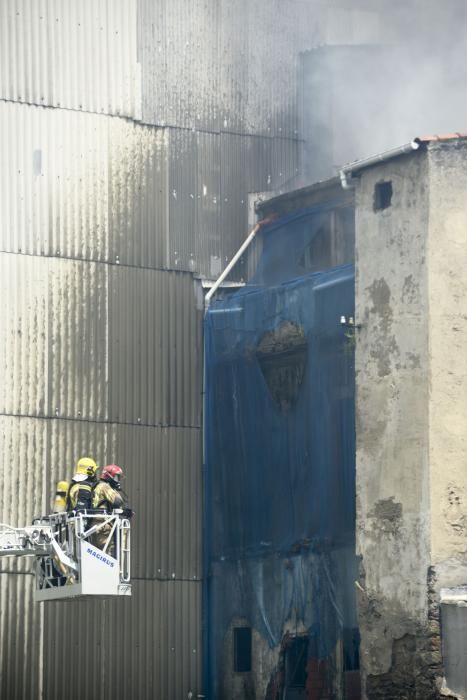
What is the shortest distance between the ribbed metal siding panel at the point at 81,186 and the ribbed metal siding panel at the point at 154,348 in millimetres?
398

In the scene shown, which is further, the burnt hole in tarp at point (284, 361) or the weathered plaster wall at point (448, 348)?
the burnt hole in tarp at point (284, 361)

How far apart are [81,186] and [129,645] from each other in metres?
7.04

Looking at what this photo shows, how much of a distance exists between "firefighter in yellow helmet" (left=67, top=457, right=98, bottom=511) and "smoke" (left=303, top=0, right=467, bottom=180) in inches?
364

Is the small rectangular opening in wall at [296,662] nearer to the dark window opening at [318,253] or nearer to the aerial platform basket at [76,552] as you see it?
the aerial platform basket at [76,552]

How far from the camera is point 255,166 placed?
28.3 metres

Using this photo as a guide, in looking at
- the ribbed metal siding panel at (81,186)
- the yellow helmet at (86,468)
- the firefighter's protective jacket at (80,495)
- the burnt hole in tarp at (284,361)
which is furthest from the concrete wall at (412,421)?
the ribbed metal siding panel at (81,186)

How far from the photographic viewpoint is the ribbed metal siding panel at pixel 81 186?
26.0 metres

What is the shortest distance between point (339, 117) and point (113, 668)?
386 inches

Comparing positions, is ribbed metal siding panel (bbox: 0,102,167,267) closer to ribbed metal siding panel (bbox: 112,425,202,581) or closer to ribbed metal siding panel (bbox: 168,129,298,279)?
ribbed metal siding panel (bbox: 168,129,298,279)

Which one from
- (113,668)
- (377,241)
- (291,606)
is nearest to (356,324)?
(377,241)

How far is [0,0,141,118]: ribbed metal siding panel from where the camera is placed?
85.9ft

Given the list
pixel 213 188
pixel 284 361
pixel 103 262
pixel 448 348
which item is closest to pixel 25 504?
pixel 103 262

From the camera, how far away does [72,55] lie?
26625 millimetres

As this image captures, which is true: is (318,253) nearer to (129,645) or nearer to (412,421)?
(412,421)
